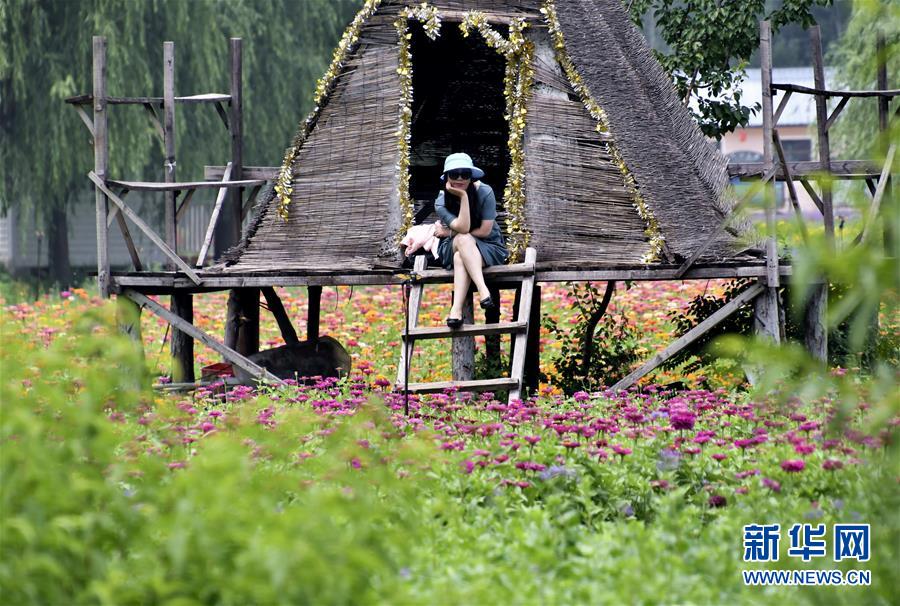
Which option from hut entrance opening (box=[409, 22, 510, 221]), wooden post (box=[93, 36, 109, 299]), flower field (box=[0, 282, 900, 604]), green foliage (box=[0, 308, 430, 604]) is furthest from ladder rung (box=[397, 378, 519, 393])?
hut entrance opening (box=[409, 22, 510, 221])

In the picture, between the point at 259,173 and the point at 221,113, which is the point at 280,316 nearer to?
the point at 259,173

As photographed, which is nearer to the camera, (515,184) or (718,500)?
(718,500)

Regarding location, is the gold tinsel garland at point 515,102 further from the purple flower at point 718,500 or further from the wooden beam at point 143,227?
the purple flower at point 718,500

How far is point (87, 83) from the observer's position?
21.4 metres

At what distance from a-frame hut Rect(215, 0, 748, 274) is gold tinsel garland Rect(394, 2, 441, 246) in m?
0.01

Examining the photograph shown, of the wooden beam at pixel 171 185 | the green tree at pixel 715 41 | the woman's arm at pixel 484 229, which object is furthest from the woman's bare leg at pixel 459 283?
the green tree at pixel 715 41

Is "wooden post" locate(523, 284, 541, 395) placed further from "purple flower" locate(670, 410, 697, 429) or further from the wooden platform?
"purple flower" locate(670, 410, 697, 429)

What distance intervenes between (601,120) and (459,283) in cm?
205

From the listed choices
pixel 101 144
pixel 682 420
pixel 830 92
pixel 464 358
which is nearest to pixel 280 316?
pixel 101 144

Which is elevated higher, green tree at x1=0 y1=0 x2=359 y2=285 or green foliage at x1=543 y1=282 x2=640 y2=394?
green tree at x1=0 y1=0 x2=359 y2=285

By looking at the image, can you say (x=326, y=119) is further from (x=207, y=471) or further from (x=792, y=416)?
(x=207, y=471)

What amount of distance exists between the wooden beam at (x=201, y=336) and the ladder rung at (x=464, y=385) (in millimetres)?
2165

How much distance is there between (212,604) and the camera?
4.50 metres

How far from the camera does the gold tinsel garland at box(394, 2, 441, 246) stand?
36.5ft
